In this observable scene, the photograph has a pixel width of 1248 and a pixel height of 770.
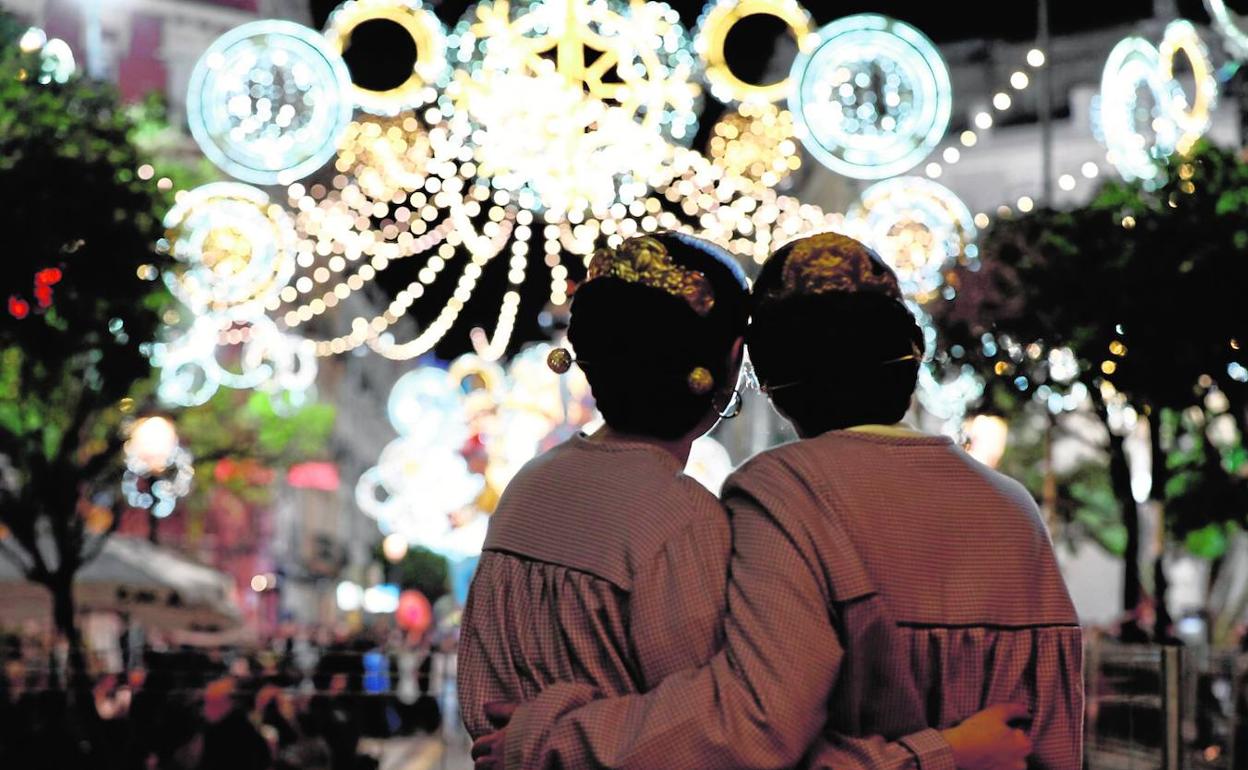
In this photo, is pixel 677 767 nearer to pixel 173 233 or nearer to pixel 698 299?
pixel 698 299

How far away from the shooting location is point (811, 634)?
320cm

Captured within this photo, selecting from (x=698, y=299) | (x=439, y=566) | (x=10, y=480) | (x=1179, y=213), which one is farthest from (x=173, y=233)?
(x=439, y=566)

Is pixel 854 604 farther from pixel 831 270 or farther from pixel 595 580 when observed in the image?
pixel 831 270

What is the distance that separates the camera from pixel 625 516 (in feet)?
11.3

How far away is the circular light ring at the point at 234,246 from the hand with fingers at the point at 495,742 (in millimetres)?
10937

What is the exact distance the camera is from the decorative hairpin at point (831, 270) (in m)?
3.52

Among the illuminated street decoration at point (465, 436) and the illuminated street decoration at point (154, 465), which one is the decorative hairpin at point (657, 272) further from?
the illuminated street decoration at point (465, 436)

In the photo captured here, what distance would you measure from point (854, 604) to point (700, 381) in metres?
0.54

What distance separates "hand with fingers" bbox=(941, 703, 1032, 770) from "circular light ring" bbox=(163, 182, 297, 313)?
1128 cm

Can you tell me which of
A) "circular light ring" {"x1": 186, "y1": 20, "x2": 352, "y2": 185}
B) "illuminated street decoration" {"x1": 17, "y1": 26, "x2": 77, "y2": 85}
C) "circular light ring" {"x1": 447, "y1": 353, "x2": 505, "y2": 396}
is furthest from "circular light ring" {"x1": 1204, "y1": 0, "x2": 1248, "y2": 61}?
"circular light ring" {"x1": 447, "y1": 353, "x2": 505, "y2": 396}

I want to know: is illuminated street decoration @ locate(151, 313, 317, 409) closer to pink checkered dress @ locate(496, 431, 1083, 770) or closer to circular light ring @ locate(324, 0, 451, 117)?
circular light ring @ locate(324, 0, 451, 117)

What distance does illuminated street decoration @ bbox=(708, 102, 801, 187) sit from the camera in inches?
551

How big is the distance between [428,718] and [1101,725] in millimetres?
7335

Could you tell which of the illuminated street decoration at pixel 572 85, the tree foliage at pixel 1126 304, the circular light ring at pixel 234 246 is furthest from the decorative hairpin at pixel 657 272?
the tree foliage at pixel 1126 304
